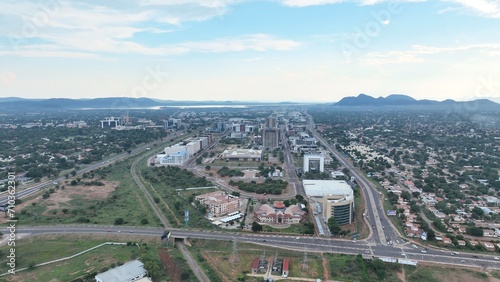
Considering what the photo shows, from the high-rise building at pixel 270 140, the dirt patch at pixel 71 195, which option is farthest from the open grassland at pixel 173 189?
the high-rise building at pixel 270 140

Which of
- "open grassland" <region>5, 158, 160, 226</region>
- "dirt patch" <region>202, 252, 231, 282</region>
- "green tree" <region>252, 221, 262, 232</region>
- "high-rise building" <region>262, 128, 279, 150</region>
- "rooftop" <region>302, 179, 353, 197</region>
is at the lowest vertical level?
"dirt patch" <region>202, 252, 231, 282</region>

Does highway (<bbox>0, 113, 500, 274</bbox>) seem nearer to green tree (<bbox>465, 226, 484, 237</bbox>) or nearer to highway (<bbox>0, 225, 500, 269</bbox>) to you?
highway (<bbox>0, 225, 500, 269</bbox>)

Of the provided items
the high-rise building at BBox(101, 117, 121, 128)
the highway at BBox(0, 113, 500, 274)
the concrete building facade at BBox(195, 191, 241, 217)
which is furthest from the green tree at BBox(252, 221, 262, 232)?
the high-rise building at BBox(101, 117, 121, 128)

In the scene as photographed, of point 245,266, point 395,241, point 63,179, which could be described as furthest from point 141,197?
point 395,241

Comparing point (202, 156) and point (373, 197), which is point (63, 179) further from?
point (373, 197)

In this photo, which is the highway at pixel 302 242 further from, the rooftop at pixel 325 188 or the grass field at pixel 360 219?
the rooftop at pixel 325 188

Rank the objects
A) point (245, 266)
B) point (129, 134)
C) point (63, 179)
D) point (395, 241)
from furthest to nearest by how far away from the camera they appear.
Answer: point (129, 134) → point (63, 179) → point (395, 241) → point (245, 266)
